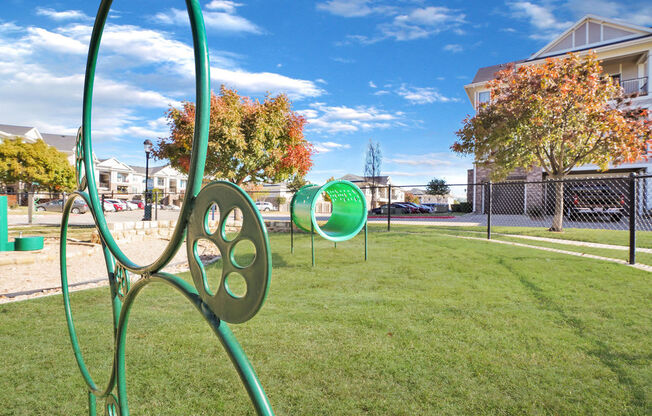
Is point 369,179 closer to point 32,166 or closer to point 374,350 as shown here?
point 32,166

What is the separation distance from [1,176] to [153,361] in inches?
1675

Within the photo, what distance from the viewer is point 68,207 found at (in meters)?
1.55

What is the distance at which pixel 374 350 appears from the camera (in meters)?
3.13

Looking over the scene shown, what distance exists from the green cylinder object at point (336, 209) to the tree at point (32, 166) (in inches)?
1429

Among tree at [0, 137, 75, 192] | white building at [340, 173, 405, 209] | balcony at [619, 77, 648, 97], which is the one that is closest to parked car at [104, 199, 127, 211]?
tree at [0, 137, 75, 192]

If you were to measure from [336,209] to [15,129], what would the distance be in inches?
2076

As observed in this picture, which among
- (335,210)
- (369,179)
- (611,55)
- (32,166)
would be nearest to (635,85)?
(611,55)

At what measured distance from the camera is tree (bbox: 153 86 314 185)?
15461 mm

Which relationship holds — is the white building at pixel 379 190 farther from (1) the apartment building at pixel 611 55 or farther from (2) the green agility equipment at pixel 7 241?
(2) the green agility equipment at pixel 7 241

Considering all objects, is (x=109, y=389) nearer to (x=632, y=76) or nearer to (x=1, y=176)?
(x=632, y=76)

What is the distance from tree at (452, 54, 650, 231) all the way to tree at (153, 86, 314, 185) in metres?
7.67

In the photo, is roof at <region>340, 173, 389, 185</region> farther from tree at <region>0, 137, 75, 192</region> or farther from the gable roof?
tree at <region>0, 137, 75, 192</region>

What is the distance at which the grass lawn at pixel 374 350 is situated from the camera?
2.39 m

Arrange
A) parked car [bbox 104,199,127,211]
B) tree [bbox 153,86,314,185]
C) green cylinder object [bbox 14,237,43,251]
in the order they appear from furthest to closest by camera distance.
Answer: parked car [bbox 104,199,127,211]
tree [bbox 153,86,314,185]
green cylinder object [bbox 14,237,43,251]
